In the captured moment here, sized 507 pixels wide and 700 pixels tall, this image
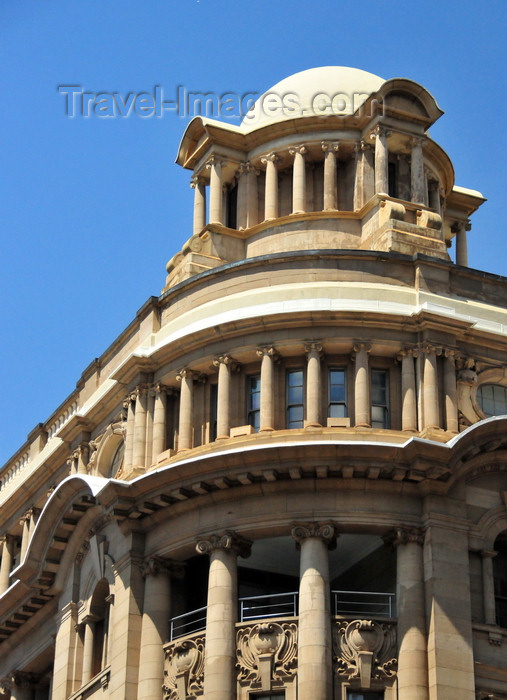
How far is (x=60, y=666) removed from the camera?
5144cm

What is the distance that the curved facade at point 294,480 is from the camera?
1766 inches

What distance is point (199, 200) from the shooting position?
59.9 metres

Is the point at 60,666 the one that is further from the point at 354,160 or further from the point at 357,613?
the point at 354,160

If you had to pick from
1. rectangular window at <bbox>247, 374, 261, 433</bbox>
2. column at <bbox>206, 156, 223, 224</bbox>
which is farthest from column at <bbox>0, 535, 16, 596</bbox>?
rectangular window at <bbox>247, 374, 261, 433</bbox>

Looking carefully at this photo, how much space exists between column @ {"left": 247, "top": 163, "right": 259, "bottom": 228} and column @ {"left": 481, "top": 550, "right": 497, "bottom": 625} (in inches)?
646

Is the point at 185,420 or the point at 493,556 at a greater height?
the point at 185,420

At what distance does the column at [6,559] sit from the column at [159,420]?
12749mm

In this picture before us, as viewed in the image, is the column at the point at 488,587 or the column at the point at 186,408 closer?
the column at the point at 488,587

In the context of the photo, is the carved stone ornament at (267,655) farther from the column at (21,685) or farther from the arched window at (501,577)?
the column at (21,685)

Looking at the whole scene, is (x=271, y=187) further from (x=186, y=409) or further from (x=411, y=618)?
(x=411, y=618)

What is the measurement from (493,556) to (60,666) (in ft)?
45.1

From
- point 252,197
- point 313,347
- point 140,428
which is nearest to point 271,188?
point 252,197

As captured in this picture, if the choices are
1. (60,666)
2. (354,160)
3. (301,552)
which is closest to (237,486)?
(301,552)

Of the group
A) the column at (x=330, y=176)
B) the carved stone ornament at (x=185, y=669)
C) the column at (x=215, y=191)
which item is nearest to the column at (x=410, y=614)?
the carved stone ornament at (x=185, y=669)
